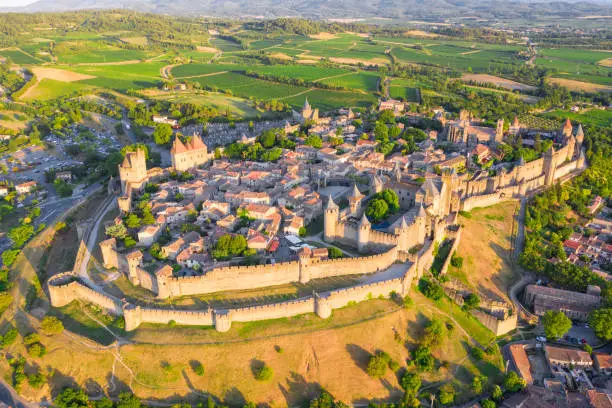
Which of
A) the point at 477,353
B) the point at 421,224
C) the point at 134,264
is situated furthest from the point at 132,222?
the point at 477,353

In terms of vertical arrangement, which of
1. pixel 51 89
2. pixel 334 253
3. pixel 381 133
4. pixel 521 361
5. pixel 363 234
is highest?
pixel 381 133

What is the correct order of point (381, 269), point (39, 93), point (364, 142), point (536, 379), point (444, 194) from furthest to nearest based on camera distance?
1. point (39, 93)
2. point (364, 142)
3. point (444, 194)
4. point (381, 269)
5. point (536, 379)

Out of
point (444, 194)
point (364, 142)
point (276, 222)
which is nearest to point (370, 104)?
point (364, 142)

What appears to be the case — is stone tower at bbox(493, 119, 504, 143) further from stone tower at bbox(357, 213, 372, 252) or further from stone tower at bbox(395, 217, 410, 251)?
stone tower at bbox(357, 213, 372, 252)

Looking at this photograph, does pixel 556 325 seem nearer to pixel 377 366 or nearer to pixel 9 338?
pixel 377 366

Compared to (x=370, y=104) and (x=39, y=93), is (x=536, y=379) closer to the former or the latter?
(x=370, y=104)

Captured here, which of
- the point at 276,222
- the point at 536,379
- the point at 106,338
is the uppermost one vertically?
the point at 276,222
